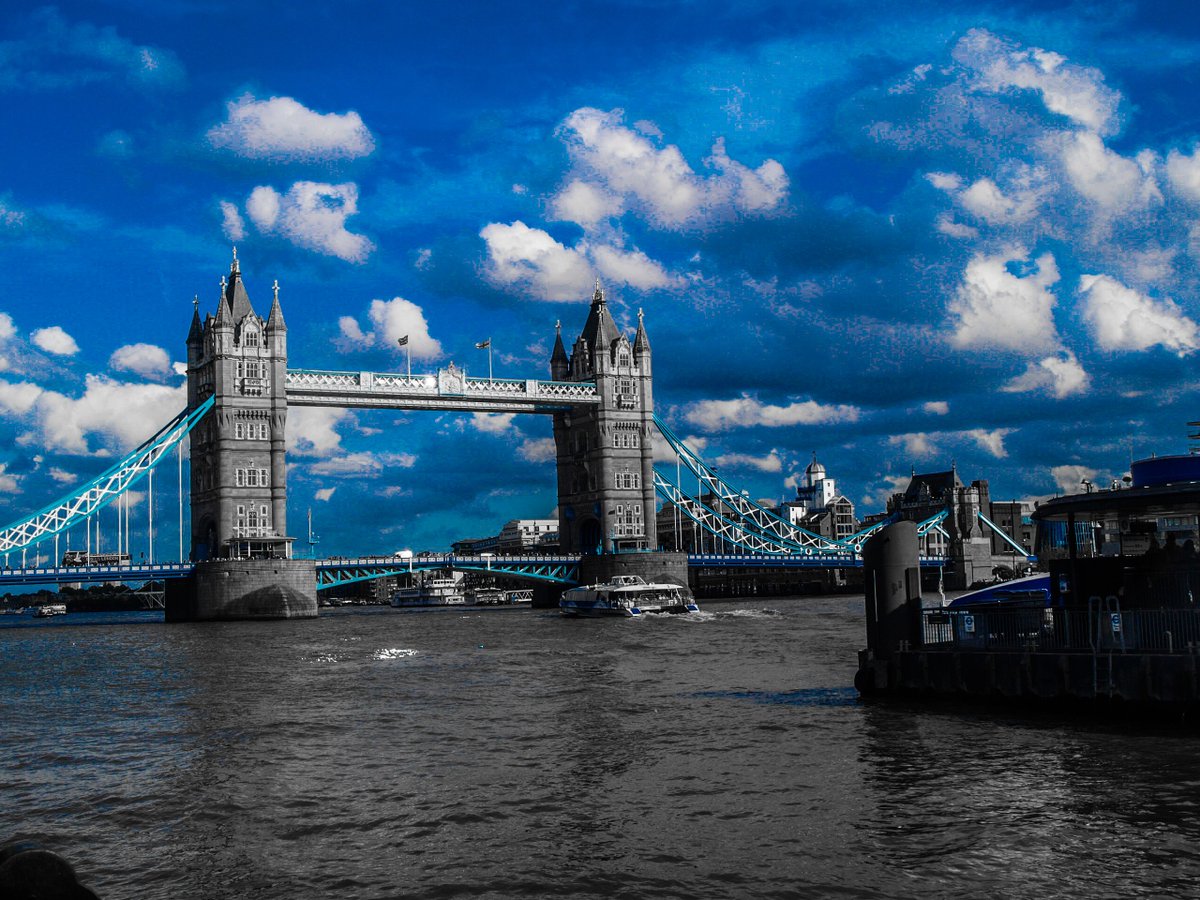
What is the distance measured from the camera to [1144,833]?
1550cm

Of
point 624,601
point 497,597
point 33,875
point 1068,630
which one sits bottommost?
point 497,597

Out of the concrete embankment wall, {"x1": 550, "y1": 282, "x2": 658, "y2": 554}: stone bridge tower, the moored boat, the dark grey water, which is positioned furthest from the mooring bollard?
{"x1": 550, "y1": 282, "x2": 658, "y2": 554}: stone bridge tower

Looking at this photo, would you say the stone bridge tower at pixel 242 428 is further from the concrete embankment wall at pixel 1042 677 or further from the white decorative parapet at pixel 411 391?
the concrete embankment wall at pixel 1042 677

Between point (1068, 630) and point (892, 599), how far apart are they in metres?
3.80

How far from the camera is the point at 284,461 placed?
10112 centimetres

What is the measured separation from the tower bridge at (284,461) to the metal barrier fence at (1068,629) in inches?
2690

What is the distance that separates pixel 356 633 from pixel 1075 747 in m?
53.4

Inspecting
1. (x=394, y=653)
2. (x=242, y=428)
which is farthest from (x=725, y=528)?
(x=394, y=653)

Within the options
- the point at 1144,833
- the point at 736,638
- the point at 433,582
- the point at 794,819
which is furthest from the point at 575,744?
the point at 433,582

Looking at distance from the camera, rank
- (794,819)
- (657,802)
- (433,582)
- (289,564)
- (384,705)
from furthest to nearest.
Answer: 1. (433,582)
2. (289,564)
3. (384,705)
4. (657,802)
5. (794,819)

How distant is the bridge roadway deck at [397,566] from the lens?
3359 inches

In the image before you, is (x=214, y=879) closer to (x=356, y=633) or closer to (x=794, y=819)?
(x=794, y=819)

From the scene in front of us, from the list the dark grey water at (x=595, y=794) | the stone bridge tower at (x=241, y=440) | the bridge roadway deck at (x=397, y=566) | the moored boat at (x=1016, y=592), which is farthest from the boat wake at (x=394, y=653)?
the stone bridge tower at (x=241, y=440)

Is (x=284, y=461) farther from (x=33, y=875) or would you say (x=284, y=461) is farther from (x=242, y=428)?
(x=33, y=875)
